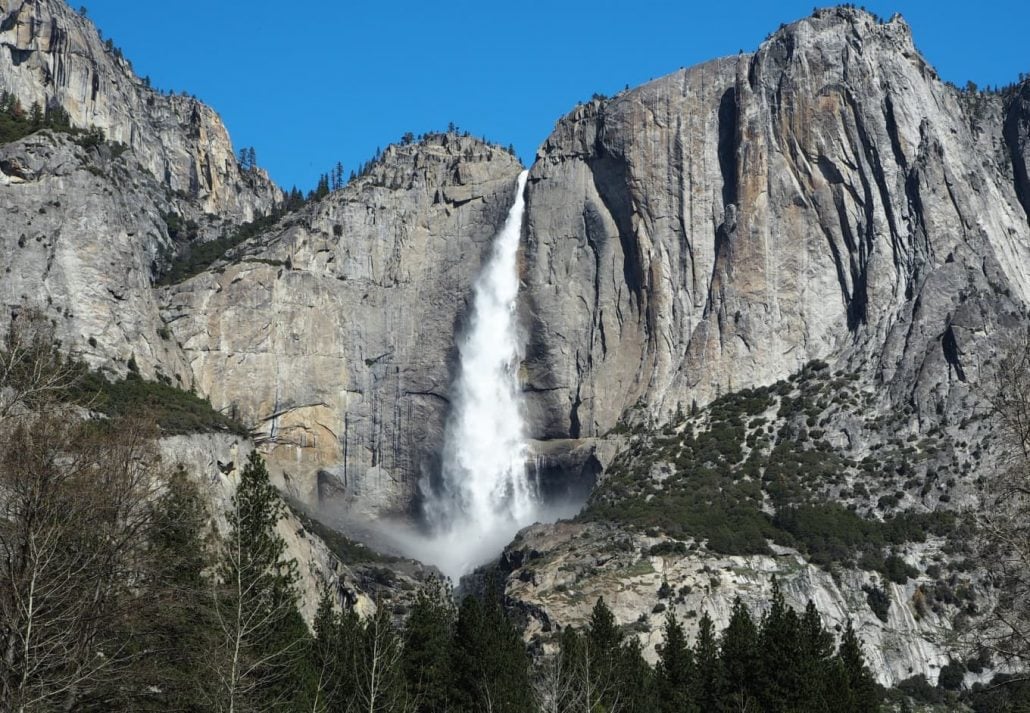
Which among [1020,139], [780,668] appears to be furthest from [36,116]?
[1020,139]

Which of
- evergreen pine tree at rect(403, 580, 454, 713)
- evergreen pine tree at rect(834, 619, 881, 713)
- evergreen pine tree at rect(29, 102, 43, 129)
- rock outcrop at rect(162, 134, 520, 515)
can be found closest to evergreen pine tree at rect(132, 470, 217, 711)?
evergreen pine tree at rect(403, 580, 454, 713)

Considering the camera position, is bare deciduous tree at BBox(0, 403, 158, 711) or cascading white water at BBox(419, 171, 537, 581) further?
cascading white water at BBox(419, 171, 537, 581)

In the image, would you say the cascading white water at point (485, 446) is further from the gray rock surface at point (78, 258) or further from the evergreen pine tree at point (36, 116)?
the evergreen pine tree at point (36, 116)

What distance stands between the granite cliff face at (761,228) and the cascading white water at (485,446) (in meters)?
2.58

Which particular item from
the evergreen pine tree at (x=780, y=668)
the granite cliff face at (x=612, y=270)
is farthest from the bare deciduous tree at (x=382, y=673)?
the granite cliff face at (x=612, y=270)

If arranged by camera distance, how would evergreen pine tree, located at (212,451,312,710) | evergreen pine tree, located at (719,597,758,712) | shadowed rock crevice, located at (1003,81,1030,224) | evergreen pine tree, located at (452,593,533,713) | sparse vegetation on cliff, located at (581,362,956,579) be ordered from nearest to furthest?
evergreen pine tree, located at (212,451,312,710) < evergreen pine tree, located at (452,593,533,713) < evergreen pine tree, located at (719,597,758,712) < sparse vegetation on cliff, located at (581,362,956,579) < shadowed rock crevice, located at (1003,81,1030,224)

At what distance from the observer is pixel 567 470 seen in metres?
138

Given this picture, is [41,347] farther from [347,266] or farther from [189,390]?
[347,266]

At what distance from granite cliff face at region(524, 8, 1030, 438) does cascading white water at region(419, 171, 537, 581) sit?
2.58 meters

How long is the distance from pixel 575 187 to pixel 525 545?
43664 mm

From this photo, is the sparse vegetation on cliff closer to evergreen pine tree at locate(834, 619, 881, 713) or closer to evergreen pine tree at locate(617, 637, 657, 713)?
evergreen pine tree at locate(617, 637, 657, 713)

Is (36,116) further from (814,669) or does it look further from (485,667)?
(814,669)

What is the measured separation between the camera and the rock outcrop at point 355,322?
13788cm

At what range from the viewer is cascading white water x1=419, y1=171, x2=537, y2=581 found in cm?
14125
